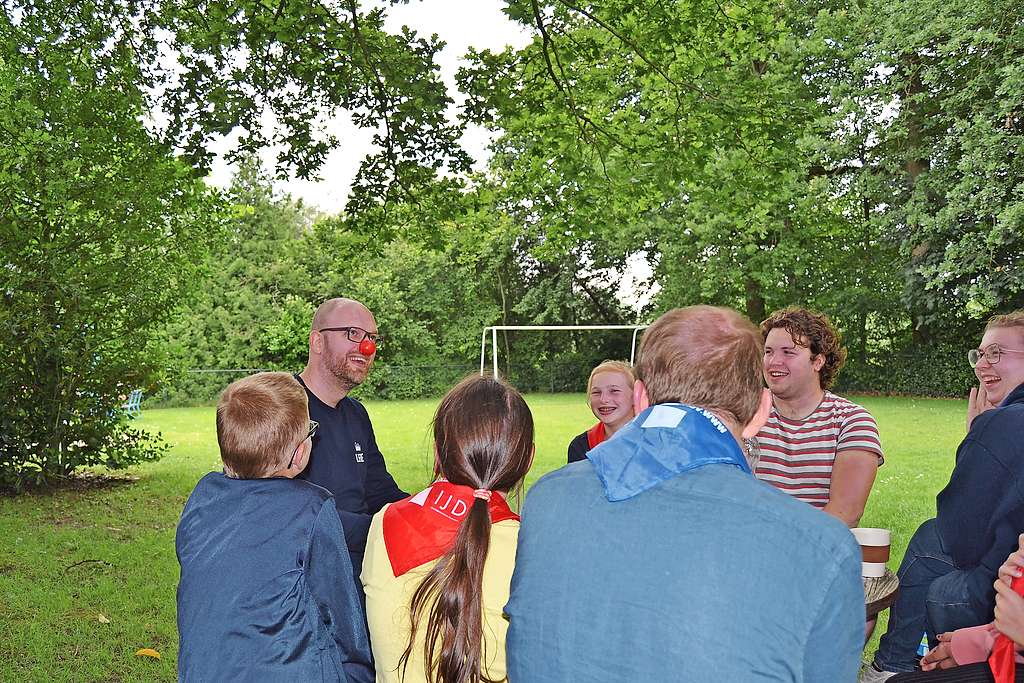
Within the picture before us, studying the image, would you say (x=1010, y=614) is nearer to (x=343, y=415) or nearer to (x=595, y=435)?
(x=343, y=415)

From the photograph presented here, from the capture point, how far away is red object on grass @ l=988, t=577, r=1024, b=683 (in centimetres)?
221

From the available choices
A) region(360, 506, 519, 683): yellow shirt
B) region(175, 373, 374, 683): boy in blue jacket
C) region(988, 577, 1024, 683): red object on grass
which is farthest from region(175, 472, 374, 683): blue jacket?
region(988, 577, 1024, 683): red object on grass

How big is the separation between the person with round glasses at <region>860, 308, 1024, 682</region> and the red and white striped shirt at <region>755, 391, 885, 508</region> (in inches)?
17.5

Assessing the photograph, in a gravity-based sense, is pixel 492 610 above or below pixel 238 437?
below

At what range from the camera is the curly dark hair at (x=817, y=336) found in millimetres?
3525

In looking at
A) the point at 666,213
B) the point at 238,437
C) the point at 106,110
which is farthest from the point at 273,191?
the point at 238,437

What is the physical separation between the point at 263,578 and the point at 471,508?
0.59 m

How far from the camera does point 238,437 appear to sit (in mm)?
2441

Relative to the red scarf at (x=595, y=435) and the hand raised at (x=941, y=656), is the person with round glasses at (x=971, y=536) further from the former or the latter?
the red scarf at (x=595, y=435)

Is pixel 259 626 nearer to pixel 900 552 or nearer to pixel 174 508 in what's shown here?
pixel 900 552

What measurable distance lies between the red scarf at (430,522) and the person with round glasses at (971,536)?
1.33 meters

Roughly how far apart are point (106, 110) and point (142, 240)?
2.39 metres

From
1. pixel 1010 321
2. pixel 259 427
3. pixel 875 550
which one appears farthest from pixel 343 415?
pixel 1010 321

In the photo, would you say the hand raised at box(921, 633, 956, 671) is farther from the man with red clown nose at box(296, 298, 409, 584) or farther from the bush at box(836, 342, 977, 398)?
the bush at box(836, 342, 977, 398)
